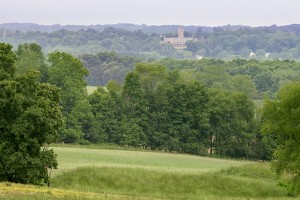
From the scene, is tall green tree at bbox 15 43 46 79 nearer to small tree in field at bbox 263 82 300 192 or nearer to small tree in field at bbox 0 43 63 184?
small tree in field at bbox 0 43 63 184

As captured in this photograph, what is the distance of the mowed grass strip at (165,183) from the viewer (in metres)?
50.4

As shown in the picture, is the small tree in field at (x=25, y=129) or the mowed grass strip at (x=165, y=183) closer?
the small tree in field at (x=25, y=129)

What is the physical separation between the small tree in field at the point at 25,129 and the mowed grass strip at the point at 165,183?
5340mm

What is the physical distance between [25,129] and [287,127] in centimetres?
2047

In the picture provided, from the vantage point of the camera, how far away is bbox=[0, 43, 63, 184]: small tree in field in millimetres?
43219

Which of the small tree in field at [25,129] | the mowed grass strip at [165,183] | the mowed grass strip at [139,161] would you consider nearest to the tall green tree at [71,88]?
the mowed grass strip at [139,161]

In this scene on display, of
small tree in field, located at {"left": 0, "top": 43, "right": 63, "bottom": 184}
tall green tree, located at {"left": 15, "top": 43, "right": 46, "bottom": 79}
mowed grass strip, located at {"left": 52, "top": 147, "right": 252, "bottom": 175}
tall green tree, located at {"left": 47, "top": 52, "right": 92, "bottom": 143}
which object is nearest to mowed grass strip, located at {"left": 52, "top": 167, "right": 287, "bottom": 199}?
small tree in field, located at {"left": 0, "top": 43, "right": 63, "bottom": 184}

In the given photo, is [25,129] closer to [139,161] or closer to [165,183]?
[165,183]

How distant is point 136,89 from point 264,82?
348 feet

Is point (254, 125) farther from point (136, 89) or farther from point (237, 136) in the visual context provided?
point (136, 89)

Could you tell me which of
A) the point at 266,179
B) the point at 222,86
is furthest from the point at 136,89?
the point at 222,86

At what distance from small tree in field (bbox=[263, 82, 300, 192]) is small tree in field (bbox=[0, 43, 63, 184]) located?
17.5m

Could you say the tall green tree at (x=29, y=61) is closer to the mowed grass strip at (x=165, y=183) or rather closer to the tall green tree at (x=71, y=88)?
the tall green tree at (x=71, y=88)

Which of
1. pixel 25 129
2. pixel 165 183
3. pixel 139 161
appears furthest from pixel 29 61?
pixel 25 129
